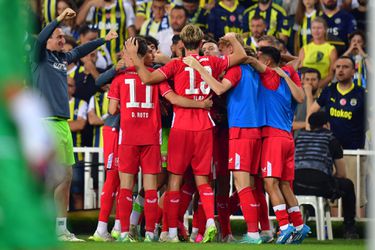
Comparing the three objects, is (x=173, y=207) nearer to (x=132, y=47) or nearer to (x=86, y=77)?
(x=132, y=47)

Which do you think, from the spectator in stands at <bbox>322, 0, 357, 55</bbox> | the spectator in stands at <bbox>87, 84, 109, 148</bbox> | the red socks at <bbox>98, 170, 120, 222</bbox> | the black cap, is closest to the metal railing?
the black cap

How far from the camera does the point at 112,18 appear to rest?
2025 cm

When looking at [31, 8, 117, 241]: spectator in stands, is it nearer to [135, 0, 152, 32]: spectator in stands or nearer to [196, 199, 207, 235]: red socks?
[196, 199, 207, 235]: red socks

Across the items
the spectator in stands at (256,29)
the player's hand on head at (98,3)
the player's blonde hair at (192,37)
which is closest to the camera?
the player's blonde hair at (192,37)

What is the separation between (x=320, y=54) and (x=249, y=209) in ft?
20.0

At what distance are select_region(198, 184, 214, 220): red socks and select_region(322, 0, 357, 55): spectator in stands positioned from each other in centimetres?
668

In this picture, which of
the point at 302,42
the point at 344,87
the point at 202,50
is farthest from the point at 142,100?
the point at 302,42

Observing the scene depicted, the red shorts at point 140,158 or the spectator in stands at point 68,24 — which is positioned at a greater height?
the spectator in stands at point 68,24

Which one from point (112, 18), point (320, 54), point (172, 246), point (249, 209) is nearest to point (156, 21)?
point (112, 18)

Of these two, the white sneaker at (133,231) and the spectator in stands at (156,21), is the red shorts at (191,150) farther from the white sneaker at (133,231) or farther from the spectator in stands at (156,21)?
the spectator in stands at (156,21)

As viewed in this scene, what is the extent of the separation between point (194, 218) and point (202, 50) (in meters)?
1.96

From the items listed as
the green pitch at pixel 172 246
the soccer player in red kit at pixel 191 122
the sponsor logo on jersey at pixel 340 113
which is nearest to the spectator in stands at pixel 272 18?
the sponsor logo on jersey at pixel 340 113

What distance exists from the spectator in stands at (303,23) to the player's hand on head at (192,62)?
21.4ft

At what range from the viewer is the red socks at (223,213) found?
1407 cm
